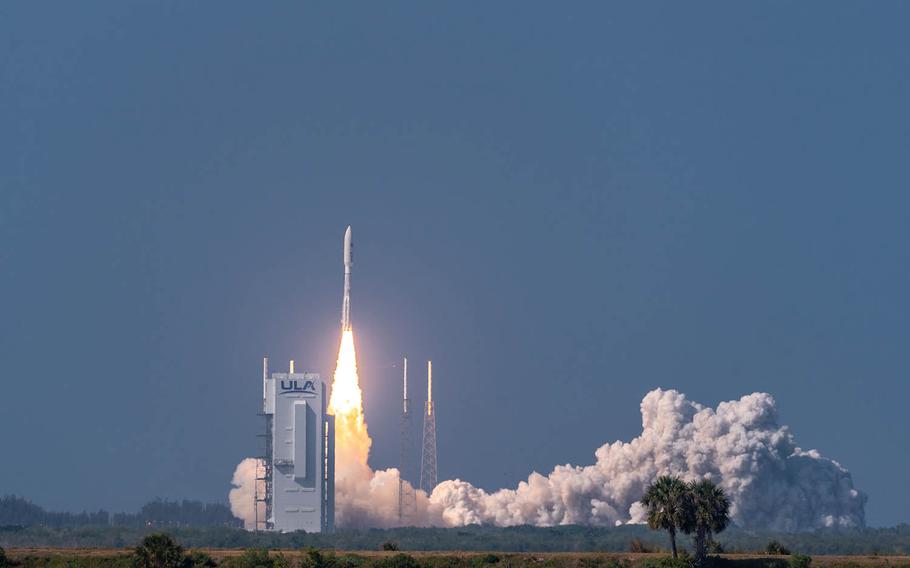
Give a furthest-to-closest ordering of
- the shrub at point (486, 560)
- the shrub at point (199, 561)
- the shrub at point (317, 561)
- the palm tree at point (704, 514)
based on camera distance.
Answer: the shrub at point (486, 560), the shrub at point (199, 561), the shrub at point (317, 561), the palm tree at point (704, 514)

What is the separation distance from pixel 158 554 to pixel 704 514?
1514 inches

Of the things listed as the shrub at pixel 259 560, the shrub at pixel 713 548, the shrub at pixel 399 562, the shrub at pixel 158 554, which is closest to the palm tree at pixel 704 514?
the shrub at pixel 713 548

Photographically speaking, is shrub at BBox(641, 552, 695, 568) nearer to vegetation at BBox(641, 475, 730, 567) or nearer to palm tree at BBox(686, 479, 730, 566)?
vegetation at BBox(641, 475, 730, 567)

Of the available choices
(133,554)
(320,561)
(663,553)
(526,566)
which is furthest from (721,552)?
(133,554)

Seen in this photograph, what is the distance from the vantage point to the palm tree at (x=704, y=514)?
153 metres

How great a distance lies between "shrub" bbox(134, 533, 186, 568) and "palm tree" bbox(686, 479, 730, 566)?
36.2m

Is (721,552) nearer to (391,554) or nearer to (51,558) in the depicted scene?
(391,554)

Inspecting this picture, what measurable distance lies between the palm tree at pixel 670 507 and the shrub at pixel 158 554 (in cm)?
3342

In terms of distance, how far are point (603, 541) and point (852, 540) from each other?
885 inches

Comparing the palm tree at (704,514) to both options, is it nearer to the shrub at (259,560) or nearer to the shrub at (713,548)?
the shrub at (713,548)

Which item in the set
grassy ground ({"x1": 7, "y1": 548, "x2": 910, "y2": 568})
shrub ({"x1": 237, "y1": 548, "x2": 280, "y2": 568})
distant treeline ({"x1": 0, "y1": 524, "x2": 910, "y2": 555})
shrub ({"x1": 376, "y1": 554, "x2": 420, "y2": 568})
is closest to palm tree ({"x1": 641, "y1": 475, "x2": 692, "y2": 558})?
grassy ground ({"x1": 7, "y1": 548, "x2": 910, "y2": 568})

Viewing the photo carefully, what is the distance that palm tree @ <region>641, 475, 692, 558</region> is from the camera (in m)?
153

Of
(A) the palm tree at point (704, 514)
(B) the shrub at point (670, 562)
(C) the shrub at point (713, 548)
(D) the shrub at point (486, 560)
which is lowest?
(B) the shrub at point (670, 562)

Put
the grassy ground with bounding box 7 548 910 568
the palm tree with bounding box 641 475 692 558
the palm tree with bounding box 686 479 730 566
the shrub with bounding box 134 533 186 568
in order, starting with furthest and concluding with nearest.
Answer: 1. the grassy ground with bounding box 7 548 910 568
2. the shrub with bounding box 134 533 186 568
3. the palm tree with bounding box 641 475 692 558
4. the palm tree with bounding box 686 479 730 566
